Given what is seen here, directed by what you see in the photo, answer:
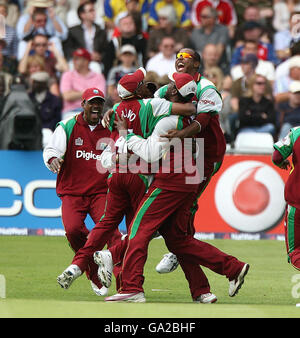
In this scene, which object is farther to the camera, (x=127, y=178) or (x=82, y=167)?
(x=82, y=167)

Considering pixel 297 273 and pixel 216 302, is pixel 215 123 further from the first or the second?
pixel 297 273

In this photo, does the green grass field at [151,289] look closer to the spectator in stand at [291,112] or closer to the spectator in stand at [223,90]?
the spectator in stand at [223,90]

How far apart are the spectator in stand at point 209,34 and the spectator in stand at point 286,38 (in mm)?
1195

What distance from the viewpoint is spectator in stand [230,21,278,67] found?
1948 centimetres

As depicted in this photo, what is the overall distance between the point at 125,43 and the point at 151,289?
29.1ft

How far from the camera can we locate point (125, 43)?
754 inches

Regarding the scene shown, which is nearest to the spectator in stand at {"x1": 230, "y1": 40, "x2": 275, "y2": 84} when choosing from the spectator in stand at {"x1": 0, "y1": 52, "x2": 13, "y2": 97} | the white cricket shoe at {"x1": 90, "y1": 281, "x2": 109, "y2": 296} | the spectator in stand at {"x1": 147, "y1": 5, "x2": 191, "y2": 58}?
the spectator in stand at {"x1": 147, "y1": 5, "x2": 191, "y2": 58}

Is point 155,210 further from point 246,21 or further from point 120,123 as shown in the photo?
point 246,21

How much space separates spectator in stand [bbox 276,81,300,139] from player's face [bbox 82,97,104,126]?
690 cm

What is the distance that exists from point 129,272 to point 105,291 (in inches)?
51.8

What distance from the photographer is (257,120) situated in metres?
17.4

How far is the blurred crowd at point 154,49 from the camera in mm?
17547

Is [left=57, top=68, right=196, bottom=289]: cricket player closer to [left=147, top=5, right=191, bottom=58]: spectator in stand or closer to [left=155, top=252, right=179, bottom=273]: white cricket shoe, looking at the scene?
[left=155, top=252, right=179, bottom=273]: white cricket shoe

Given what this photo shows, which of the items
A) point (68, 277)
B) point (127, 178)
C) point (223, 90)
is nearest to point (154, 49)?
point (223, 90)
